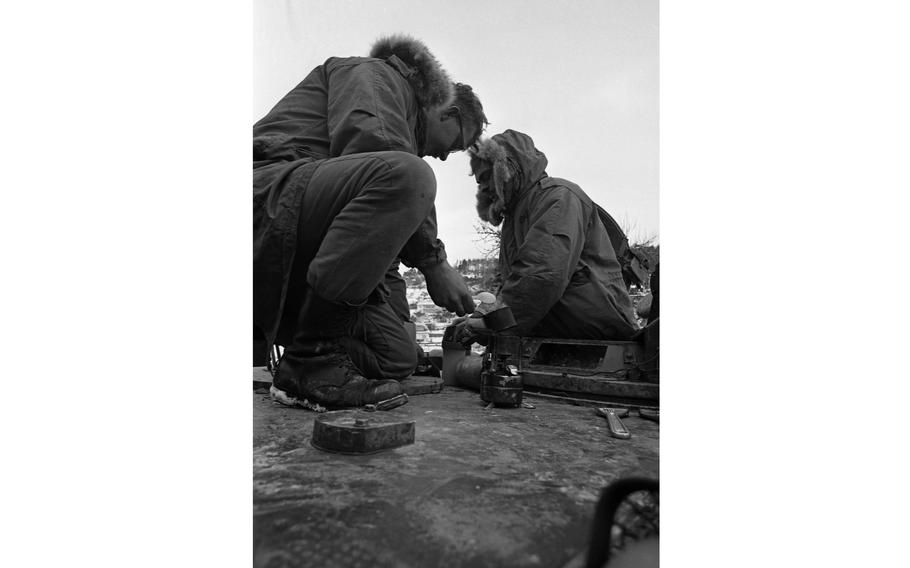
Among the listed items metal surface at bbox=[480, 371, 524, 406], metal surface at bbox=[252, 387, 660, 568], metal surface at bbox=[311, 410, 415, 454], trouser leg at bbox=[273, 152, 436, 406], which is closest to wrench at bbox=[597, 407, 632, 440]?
metal surface at bbox=[252, 387, 660, 568]

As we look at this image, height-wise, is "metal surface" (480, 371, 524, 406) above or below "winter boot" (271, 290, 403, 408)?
below

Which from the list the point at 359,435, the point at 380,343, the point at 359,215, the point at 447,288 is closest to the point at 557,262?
the point at 447,288

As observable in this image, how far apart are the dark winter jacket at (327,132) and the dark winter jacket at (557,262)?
0.46 m

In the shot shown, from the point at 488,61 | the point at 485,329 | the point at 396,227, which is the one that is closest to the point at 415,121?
the point at 488,61

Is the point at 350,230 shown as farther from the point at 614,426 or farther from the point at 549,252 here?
the point at 549,252

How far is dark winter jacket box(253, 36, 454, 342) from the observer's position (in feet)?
2.77

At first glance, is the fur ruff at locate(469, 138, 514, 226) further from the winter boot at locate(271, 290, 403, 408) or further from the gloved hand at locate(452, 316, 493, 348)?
the winter boot at locate(271, 290, 403, 408)

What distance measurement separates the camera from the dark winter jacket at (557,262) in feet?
4.69

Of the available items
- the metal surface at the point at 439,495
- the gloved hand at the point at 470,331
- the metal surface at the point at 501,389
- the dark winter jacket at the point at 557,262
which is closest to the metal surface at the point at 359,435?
the metal surface at the point at 439,495

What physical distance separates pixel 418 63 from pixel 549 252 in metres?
0.64

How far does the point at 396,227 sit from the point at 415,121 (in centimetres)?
31

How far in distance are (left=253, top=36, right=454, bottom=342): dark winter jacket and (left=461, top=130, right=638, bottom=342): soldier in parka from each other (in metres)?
0.39

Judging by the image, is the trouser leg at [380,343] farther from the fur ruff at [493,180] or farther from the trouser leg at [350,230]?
the fur ruff at [493,180]

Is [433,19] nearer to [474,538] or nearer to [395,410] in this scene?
[395,410]
